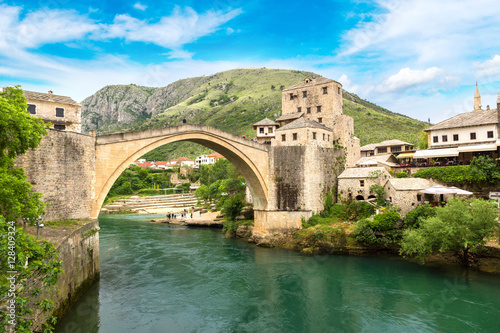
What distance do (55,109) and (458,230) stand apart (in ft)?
102

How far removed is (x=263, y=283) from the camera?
20.1 m

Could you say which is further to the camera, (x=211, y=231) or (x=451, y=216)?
(x=211, y=231)

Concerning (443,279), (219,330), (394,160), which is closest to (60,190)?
(219,330)

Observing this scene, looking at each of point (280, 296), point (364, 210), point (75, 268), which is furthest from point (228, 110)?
point (75, 268)

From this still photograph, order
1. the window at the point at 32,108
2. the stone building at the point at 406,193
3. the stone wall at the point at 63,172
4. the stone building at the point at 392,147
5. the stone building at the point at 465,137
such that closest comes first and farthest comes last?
the stone wall at the point at 63,172 → the window at the point at 32,108 → the stone building at the point at 406,193 → the stone building at the point at 465,137 → the stone building at the point at 392,147

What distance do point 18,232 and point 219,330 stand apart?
31.6ft

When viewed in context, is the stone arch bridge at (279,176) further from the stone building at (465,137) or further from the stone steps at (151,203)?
the stone steps at (151,203)

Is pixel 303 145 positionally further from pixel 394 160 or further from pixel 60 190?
pixel 60 190

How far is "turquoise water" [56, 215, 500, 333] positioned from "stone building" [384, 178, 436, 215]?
481cm

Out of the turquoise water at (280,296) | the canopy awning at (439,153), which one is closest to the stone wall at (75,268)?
the turquoise water at (280,296)

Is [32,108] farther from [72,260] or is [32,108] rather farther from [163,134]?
[72,260]

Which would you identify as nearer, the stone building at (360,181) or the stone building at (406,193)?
the stone building at (406,193)

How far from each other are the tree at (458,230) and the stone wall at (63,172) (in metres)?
20.6

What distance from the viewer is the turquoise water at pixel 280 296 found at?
14.5m
